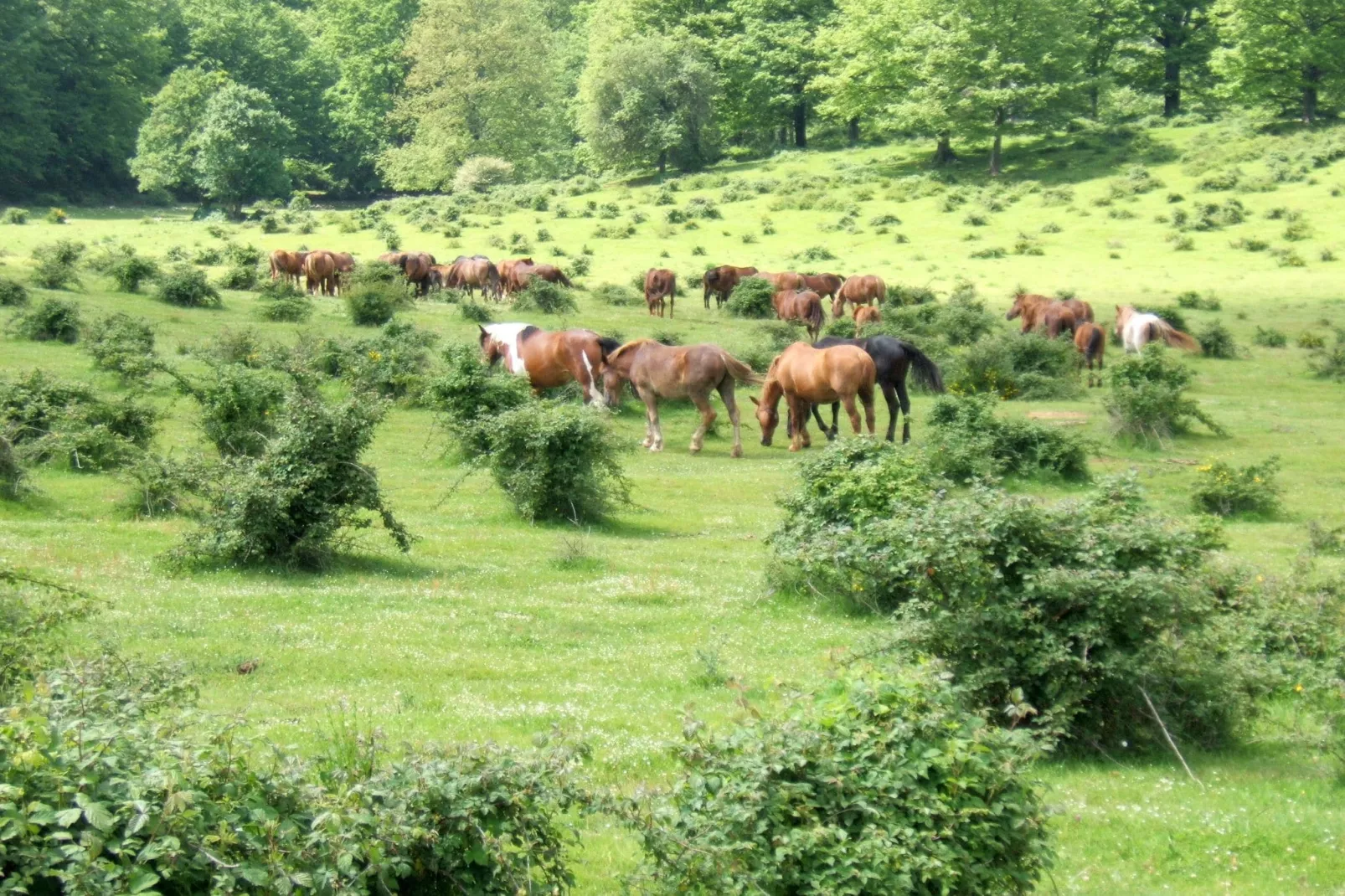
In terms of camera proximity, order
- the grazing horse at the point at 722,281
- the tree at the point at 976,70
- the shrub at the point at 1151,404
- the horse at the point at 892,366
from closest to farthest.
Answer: the shrub at the point at 1151,404, the horse at the point at 892,366, the grazing horse at the point at 722,281, the tree at the point at 976,70

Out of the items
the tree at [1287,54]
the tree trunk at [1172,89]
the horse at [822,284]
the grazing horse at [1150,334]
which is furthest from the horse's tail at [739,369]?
the tree trunk at [1172,89]

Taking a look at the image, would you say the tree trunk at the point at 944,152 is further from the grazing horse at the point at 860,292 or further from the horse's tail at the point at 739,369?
the horse's tail at the point at 739,369

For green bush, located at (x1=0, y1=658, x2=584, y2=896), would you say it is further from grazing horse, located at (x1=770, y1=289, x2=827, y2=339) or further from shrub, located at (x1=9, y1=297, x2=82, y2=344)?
grazing horse, located at (x1=770, y1=289, x2=827, y2=339)

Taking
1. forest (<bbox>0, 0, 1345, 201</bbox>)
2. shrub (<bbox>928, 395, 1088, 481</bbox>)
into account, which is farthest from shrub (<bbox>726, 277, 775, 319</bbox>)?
forest (<bbox>0, 0, 1345, 201</bbox>)

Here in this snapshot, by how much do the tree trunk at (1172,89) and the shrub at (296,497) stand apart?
64.1 meters

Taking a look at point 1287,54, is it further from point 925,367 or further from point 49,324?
point 49,324

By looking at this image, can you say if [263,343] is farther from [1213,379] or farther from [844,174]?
[844,174]

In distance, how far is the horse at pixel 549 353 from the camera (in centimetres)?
2522

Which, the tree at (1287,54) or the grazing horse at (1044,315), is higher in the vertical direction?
the tree at (1287,54)

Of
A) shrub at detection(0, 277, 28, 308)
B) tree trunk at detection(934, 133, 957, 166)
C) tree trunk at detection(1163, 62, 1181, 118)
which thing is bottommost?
shrub at detection(0, 277, 28, 308)

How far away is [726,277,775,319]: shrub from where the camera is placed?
37.6m

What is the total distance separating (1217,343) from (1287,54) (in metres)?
36.5

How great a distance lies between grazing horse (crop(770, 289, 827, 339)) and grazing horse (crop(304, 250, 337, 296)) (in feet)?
41.9

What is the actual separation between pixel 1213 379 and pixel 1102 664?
23567 millimetres
